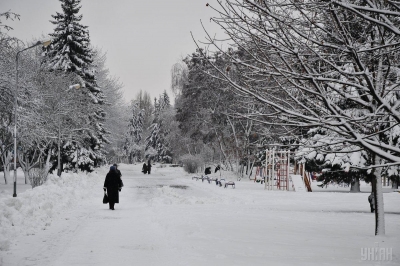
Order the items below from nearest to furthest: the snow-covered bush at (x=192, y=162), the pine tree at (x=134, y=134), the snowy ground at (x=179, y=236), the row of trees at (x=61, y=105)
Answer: the snowy ground at (x=179, y=236)
the row of trees at (x=61, y=105)
the snow-covered bush at (x=192, y=162)
the pine tree at (x=134, y=134)

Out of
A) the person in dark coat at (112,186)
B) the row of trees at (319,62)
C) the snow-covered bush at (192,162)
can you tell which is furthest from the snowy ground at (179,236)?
the snow-covered bush at (192,162)

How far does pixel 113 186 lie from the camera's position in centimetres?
1725

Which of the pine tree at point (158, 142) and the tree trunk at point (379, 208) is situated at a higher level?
the pine tree at point (158, 142)

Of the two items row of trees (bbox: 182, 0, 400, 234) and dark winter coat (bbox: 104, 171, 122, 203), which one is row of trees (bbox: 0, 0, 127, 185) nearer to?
dark winter coat (bbox: 104, 171, 122, 203)

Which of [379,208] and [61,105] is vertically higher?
[61,105]

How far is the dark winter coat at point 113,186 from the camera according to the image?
1695 cm

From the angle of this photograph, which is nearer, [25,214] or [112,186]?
[25,214]

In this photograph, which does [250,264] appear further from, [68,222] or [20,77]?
[20,77]

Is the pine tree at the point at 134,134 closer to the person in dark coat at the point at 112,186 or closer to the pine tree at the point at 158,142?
the pine tree at the point at 158,142

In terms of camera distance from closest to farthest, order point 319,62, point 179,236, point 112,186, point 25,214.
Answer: point 319,62 < point 179,236 < point 25,214 < point 112,186

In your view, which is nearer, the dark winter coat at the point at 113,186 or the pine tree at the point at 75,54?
the dark winter coat at the point at 113,186

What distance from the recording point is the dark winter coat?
1695cm

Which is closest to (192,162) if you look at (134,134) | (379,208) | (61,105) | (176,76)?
(176,76)

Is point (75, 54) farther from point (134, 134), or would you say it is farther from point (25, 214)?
point (134, 134)
